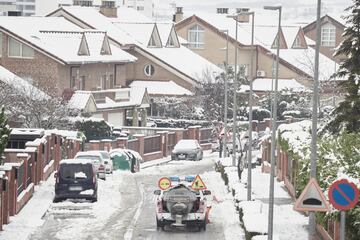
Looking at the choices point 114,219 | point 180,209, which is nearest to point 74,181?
Result: point 114,219

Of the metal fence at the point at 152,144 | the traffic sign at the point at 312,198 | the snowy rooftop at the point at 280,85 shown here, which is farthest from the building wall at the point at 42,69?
the traffic sign at the point at 312,198

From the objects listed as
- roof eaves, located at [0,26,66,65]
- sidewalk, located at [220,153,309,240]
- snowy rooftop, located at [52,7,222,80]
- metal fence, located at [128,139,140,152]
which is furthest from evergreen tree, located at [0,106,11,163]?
snowy rooftop, located at [52,7,222,80]

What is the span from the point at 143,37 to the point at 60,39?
16878 millimetres

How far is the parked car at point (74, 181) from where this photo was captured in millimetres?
35844

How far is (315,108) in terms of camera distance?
23859mm

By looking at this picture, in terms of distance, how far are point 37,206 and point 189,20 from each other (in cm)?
6693

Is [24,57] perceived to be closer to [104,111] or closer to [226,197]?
[104,111]

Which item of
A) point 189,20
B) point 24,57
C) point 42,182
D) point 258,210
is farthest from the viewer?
point 189,20

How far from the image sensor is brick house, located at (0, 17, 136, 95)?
70062mm

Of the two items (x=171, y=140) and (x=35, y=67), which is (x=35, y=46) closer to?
(x=35, y=67)

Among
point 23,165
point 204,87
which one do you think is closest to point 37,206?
point 23,165

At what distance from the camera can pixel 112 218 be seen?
110 ft

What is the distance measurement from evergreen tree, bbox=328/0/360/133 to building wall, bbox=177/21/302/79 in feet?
185

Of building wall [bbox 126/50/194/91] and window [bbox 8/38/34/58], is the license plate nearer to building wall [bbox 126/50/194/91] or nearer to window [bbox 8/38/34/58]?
window [bbox 8/38/34/58]
